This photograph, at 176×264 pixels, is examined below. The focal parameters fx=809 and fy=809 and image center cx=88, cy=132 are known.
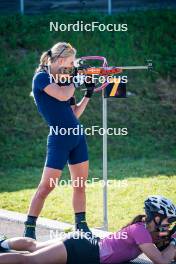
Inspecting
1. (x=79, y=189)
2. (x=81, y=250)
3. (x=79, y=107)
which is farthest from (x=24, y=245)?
(x=79, y=107)

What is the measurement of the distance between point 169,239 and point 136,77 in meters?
9.70

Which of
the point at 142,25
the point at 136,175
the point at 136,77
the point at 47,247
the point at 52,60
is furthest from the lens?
the point at 142,25

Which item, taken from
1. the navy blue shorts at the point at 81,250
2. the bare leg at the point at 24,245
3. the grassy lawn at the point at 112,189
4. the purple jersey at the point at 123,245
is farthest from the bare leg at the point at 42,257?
the grassy lawn at the point at 112,189

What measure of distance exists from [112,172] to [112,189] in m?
1.27

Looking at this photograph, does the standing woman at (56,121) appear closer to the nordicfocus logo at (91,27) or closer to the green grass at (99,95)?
the green grass at (99,95)

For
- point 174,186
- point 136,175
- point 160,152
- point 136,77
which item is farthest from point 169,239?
point 136,77

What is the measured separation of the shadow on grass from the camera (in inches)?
456

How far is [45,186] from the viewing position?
738cm

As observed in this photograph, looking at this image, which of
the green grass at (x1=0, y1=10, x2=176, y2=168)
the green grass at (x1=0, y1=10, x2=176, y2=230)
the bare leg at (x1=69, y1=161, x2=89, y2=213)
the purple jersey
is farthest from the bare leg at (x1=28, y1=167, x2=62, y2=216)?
the green grass at (x1=0, y1=10, x2=176, y2=168)

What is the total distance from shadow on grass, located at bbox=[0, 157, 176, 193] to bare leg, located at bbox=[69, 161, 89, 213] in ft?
11.9

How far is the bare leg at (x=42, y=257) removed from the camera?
6434 millimetres

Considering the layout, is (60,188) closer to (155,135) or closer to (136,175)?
(136,175)

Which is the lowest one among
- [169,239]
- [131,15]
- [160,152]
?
[160,152]

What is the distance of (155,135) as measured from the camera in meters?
14.7
